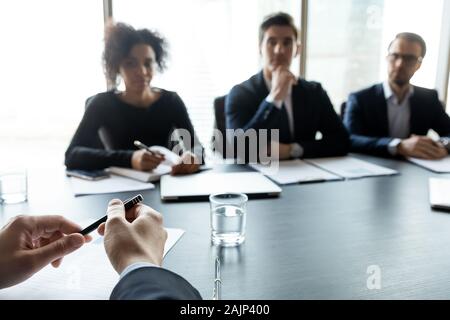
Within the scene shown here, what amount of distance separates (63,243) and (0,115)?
2.97 metres

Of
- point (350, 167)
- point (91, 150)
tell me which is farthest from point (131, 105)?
point (350, 167)

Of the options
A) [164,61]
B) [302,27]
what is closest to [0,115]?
[164,61]

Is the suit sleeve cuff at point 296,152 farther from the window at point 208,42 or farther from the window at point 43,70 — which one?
the window at point 43,70

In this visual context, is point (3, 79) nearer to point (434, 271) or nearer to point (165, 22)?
point (165, 22)

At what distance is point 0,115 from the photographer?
3.21 meters

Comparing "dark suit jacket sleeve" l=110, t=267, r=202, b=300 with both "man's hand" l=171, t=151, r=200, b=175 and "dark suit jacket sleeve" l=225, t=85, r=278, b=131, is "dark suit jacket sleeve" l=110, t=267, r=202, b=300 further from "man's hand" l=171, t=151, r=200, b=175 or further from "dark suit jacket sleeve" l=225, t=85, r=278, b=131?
"dark suit jacket sleeve" l=225, t=85, r=278, b=131

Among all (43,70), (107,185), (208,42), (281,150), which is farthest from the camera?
(208,42)

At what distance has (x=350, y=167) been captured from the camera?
5.12 feet

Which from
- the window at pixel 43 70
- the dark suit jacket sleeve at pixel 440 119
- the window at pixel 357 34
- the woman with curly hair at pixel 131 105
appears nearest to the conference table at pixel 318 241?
the woman with curly hair at pixel 131 105

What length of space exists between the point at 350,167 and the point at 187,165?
0.61 m

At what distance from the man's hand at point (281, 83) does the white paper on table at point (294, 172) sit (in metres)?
0.46

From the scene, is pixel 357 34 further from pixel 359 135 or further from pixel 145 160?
pixel 145 160

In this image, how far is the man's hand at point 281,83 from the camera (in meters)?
2.00

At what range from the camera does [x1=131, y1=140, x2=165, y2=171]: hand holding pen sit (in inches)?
58.1
